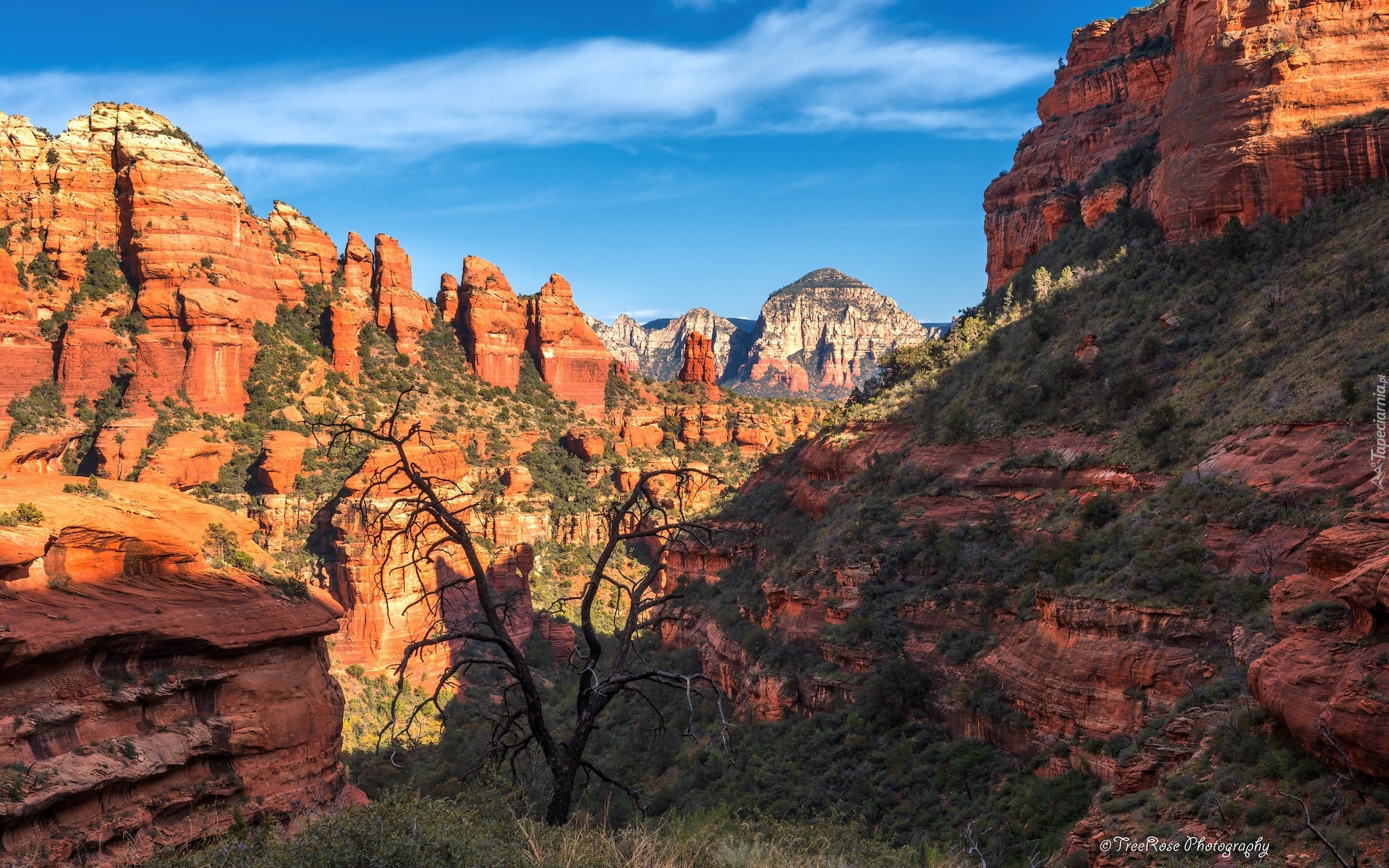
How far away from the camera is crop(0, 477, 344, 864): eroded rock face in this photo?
519 inches

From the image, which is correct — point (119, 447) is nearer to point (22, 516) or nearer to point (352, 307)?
point (352, 307)

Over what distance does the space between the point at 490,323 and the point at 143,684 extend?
253 ft

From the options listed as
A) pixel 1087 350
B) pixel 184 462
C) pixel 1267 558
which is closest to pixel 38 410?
pixel 184 462

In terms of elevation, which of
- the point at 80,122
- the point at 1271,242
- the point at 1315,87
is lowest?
the point at 1271,242

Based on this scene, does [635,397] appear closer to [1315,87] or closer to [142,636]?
[1315,87]

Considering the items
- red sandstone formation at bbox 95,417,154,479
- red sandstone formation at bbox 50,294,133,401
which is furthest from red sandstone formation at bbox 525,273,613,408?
red sandstone formation at bbox 95,417,154,479

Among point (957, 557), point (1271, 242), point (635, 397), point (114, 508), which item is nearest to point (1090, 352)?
point (1271, 242)

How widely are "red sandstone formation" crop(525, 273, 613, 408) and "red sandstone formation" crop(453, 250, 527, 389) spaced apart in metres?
1.84

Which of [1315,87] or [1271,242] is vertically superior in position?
[1315,87]

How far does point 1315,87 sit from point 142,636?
4161 cm

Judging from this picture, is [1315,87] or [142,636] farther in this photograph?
[1315,87]

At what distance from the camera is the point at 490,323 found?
89.8 meters

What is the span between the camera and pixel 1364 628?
10922mm

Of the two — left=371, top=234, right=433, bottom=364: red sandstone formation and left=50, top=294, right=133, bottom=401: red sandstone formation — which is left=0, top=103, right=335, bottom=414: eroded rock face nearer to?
left=50, top=294, right=133, bottom=401: red sandstone formation
